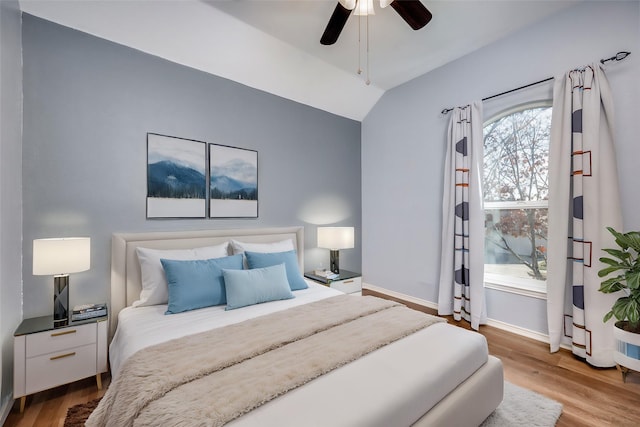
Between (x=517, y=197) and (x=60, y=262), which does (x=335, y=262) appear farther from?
(x=60, y=262)

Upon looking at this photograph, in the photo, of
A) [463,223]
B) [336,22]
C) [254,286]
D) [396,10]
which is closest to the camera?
[396,10]

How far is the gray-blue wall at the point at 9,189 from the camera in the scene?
167cm

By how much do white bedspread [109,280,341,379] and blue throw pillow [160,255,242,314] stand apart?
0.06 meters

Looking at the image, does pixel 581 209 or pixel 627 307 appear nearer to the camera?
pixel 627 307

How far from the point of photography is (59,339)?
1.84 m

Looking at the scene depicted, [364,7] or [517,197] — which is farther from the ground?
[364,7]

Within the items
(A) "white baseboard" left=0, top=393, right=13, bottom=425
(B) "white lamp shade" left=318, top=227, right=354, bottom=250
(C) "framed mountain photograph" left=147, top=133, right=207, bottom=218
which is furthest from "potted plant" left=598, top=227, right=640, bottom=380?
(A) "white baseboard" left=0, top=393, right=13, bottom=425

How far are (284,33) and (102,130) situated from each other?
1864 millimetres

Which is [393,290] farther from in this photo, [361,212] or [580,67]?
[580,67]

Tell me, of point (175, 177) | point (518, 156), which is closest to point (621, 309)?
point (518, 156)

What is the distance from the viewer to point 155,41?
2.48 meters

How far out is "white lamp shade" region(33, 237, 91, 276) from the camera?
5.93 feet

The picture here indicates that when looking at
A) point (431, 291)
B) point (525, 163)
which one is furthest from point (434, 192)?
point (431, 291)

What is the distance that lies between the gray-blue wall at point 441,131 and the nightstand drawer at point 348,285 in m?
0.87
